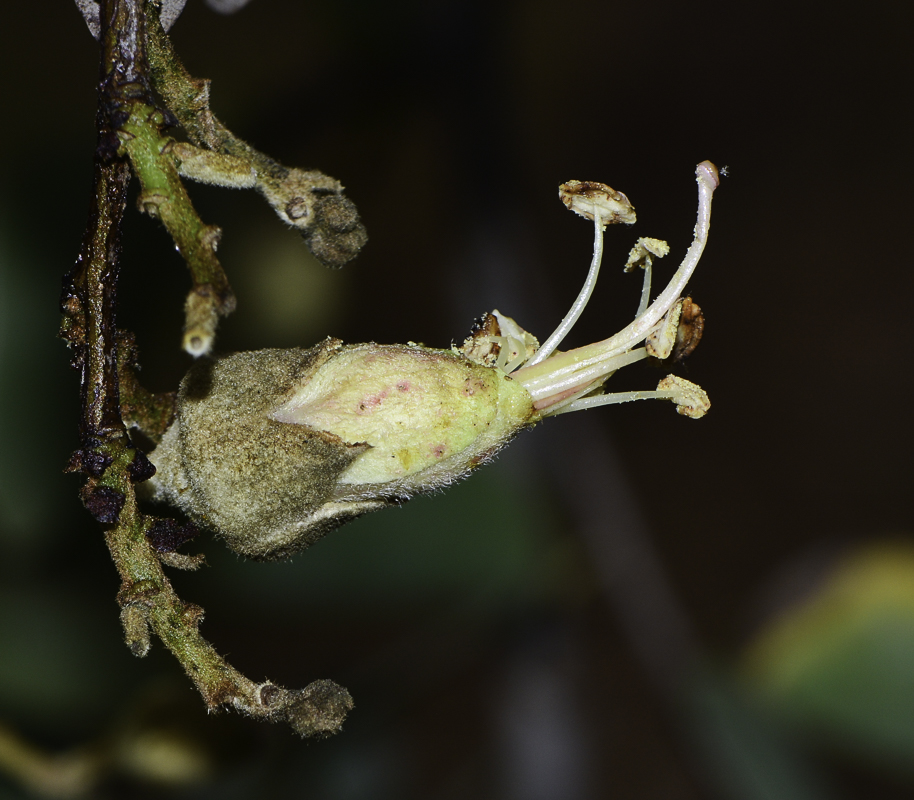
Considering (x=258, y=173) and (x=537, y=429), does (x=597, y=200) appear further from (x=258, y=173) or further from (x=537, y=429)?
(x=537, y=429)

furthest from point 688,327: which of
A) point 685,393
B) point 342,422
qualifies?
point 342,422

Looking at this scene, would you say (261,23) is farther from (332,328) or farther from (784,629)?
(784,629)

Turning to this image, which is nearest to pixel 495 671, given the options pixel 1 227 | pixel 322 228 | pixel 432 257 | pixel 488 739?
pixel 488 739

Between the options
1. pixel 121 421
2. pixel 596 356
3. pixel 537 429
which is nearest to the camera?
pixel 121 421

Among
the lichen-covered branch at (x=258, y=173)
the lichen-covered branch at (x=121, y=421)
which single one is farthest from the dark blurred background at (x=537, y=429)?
the lichen-covered branch at (x=258, y=173)

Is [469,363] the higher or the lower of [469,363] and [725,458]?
the higher

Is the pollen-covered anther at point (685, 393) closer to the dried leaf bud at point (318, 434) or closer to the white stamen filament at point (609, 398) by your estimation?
the white stamen filament at point (609, 398)

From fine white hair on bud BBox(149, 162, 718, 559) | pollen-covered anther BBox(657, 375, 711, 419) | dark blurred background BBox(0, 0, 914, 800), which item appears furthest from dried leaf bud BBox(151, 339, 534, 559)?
dark blurred background BBox(0, 0, 914, 800)
